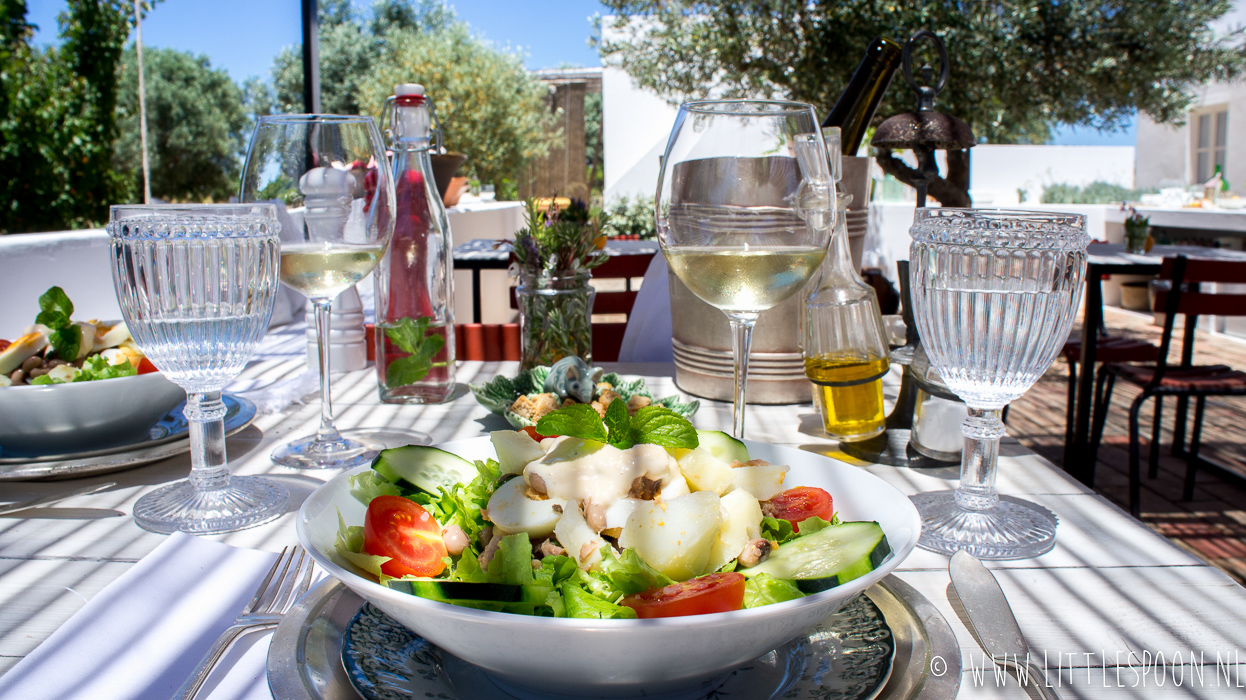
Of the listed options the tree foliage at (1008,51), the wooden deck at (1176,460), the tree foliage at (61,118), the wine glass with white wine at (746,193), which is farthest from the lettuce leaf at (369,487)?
the tree foliage at (61,118)

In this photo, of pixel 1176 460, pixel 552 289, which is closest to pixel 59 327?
pixel 552 289

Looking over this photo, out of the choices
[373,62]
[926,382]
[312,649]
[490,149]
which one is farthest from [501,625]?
[373,62]

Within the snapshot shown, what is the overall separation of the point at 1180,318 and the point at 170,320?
9.03 m

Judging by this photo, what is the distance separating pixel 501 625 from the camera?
0.36 meters

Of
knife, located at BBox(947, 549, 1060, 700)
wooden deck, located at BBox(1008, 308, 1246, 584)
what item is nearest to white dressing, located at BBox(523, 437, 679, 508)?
knife, located at BBox(947, 549, 1060, 700)

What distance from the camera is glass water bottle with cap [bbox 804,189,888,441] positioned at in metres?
1.00

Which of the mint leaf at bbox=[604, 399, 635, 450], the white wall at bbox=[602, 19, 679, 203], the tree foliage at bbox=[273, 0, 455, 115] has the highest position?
the tree foliage at bbox=[273, 0, 455, 115]

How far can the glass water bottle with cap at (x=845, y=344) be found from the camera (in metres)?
1.00

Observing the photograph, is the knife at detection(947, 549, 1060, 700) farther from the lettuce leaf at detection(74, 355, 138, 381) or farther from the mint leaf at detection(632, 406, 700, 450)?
the lettuce leaf at detection(74, 355, 138, 381)

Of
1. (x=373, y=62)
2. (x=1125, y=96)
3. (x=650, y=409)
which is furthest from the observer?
(x=373, y=62)

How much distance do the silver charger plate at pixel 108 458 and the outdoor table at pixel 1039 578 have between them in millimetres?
21

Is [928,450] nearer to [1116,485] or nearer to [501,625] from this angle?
[501,625]

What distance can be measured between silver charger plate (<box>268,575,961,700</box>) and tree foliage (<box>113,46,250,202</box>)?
1508 cm

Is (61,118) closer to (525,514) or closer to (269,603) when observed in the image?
(269,603)
